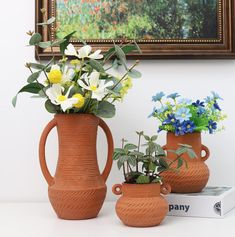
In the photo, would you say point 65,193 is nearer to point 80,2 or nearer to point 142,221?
point 142,221

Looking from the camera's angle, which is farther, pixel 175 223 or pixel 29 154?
pixel 29 154

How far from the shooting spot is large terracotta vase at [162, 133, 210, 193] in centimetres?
116

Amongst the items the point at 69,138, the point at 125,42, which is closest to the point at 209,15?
the point at 125,42

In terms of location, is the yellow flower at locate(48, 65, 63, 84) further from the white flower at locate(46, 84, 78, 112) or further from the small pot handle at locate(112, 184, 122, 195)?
the small pot handle at locate(112, 184, 122, 195)

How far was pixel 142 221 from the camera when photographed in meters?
1.03

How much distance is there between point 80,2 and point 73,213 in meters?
0.63

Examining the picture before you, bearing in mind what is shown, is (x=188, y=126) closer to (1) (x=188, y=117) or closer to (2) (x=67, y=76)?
(1) (x=188, y=117)

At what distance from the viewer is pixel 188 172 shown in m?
1.16

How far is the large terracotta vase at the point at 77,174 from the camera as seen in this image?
3.64ft

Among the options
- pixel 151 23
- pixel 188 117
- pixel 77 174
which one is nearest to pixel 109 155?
pixel 77 174

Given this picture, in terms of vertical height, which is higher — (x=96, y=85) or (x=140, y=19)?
(x=140, y=19)

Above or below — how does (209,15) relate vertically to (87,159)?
above

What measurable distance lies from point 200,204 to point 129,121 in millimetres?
384

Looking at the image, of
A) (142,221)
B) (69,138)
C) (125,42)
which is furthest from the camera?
(125,42)
